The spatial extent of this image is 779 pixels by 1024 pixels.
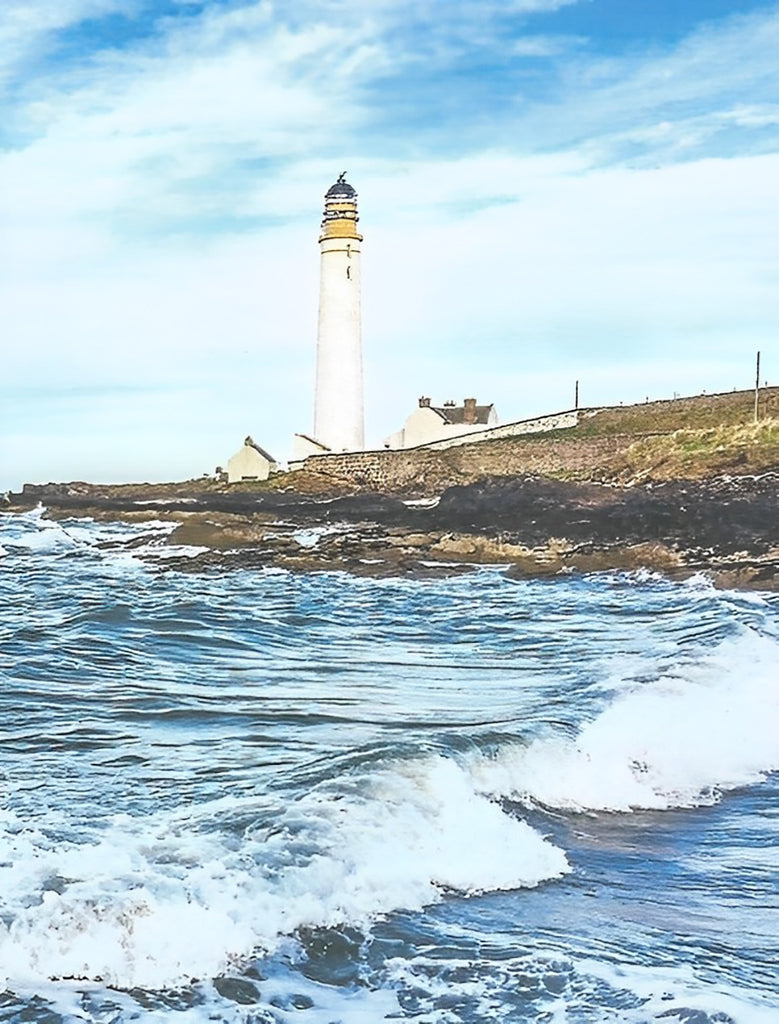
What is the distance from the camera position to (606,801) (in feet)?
22.6

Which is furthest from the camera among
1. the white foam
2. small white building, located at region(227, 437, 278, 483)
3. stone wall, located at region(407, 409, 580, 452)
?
small white building, located at region(227, 437, 278, 483)

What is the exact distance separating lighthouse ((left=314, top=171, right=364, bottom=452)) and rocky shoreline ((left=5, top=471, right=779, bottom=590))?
11814 millimetres

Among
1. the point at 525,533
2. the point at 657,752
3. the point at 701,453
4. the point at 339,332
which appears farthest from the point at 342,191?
the point at 657,752

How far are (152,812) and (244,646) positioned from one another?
277 inches

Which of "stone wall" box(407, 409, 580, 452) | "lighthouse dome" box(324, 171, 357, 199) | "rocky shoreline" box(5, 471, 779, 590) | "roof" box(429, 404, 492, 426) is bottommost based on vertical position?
"rocky shoreline" box(5, 471, 779, 590)

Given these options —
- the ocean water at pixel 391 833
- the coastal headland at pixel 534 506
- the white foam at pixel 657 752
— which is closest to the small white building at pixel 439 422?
the coastal headland at pixel 534 506

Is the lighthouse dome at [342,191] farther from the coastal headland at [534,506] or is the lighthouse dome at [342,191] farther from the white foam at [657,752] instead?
the white foam at [657,752]

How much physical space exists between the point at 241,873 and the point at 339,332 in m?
39.9

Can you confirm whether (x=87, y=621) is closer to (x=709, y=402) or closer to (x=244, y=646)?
(x=244, y=646)

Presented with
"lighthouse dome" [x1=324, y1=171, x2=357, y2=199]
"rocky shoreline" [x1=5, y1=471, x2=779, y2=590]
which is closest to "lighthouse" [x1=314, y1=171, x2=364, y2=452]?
"lighthouse dome" [x1=324, y1=171, x2=357, y2=199]

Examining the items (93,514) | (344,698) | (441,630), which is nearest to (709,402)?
(93,514)

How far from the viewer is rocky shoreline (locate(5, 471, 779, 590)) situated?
20047 mm

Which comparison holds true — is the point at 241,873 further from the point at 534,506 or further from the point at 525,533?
the point at 534,506

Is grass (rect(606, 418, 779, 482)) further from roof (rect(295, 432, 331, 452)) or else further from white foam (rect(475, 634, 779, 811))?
white foam (rect(475, 634, 779, 811))
